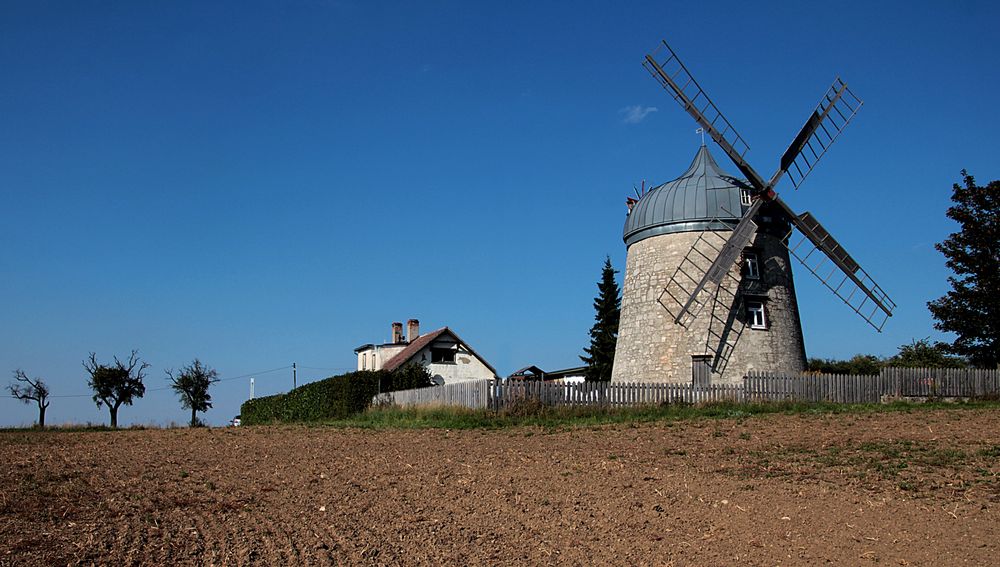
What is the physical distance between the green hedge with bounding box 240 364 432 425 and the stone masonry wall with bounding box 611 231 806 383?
9910 millimetres

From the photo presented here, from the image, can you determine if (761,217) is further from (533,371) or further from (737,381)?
(533,371)

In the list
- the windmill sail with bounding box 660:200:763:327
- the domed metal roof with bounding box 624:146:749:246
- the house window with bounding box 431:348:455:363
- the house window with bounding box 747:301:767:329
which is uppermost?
the domed metal roof with bounding box 624:146:749:246

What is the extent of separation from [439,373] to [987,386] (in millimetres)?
26198

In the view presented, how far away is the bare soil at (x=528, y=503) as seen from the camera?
26.4 ft

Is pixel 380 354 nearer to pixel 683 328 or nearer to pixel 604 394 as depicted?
pixel 683 328

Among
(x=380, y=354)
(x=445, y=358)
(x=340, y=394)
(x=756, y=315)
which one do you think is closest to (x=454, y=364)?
(x=445, y=358)

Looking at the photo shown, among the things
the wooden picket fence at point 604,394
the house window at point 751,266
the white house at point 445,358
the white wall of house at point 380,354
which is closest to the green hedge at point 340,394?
the white house at point 445,358

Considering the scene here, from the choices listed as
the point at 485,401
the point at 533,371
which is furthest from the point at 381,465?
the point at 533,371

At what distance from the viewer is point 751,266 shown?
29.5 m

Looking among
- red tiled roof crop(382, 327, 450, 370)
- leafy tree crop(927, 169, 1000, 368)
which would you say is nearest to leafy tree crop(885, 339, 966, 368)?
leafy tree crop(927, 169, 1000, 368)

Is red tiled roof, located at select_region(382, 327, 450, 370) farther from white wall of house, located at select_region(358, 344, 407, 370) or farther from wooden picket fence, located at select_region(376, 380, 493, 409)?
wooden picket fence, located at select_region(376, 380, 493, 409)

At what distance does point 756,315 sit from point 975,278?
10.6 metres

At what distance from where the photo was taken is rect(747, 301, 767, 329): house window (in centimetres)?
2916

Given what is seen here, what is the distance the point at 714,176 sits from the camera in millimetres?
30469
